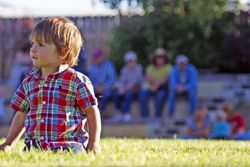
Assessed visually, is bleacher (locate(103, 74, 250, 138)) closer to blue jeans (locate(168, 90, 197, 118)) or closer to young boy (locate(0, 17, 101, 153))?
blue jeans (locate(168, 90, 197, 118))

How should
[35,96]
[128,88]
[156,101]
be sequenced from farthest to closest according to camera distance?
[128,88] < [156,101] < [35,96]

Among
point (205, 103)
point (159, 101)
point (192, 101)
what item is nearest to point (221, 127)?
point (192, 101)

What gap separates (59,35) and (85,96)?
47 cm

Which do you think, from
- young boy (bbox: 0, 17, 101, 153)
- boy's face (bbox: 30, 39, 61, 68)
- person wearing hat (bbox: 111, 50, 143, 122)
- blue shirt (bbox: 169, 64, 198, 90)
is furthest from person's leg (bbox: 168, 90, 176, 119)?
boy's face (bbox: 30, 39, 61, 68)

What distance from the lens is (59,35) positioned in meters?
5.03

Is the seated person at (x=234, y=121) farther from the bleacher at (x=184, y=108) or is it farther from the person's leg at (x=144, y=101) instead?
the person's leg at (x=144, y=101)

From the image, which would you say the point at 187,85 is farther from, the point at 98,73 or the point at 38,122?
the point at 38,122

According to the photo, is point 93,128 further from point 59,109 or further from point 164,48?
point 164,48

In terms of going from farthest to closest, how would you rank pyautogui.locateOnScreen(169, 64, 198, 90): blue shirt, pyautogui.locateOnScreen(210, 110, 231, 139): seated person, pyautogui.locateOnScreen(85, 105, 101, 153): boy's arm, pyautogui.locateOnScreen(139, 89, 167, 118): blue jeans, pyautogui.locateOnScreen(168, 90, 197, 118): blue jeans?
pyautogui.locateOnScreen(139, 89, 167, 118): blue jeans
pyautogui.locateOnScreen(168, 90, 197, 118): blue jeans
pyautogui.locateOnScreen(169, 64, 198, 90): blue shirt
pyautogui.locateOnScreen(210, 110, 231, 139): seated person
pyautogui.locateOnScreen(85, 105, 101, 153): boy's arm

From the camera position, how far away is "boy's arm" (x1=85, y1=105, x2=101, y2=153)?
4.92m

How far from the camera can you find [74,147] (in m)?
5.00

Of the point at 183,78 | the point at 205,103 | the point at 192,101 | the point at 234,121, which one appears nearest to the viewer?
the point at 234,121

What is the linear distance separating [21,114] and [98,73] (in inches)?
336

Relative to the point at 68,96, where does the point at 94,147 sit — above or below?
below
